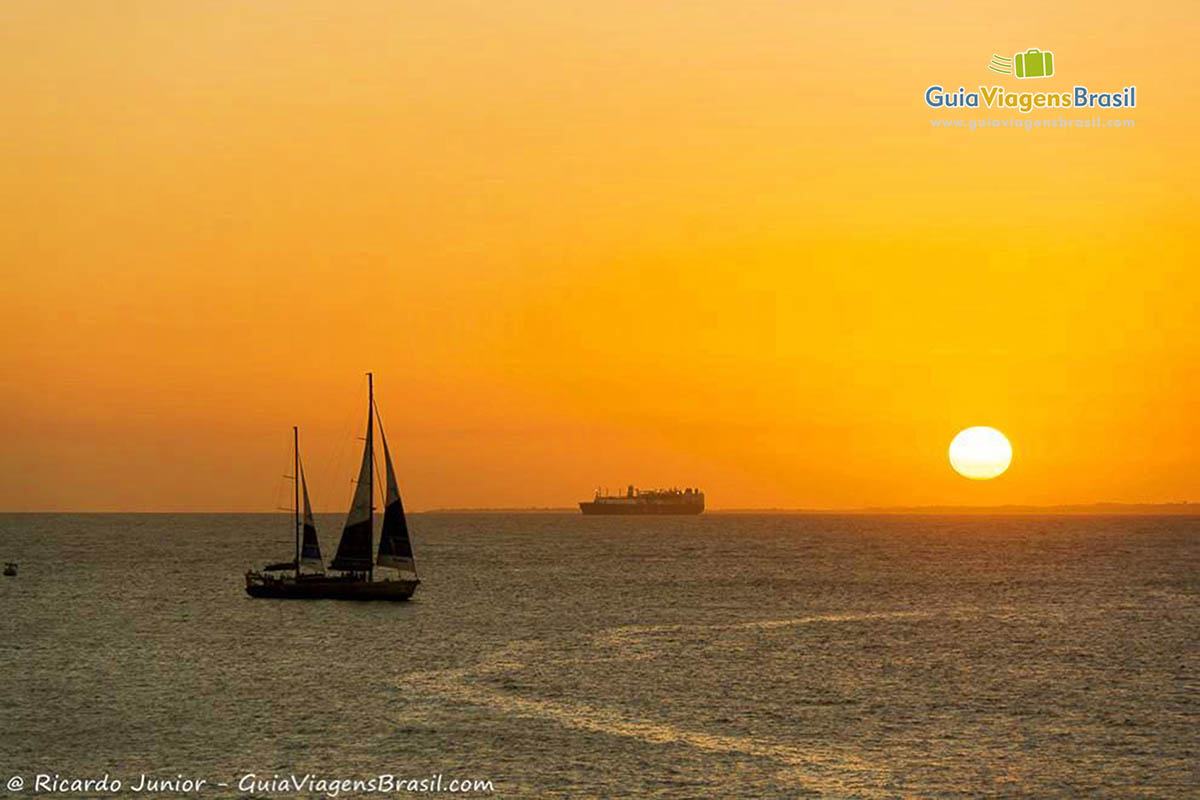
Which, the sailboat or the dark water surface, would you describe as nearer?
the dark water surface

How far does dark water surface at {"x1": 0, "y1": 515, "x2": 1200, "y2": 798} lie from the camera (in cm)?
5309

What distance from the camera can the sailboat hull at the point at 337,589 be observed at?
375 feet

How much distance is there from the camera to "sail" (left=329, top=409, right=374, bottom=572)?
113 meters

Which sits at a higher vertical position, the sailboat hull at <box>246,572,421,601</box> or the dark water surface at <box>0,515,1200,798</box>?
the sailboat hull at <box>246,572,421,601</box>

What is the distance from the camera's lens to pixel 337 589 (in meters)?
114

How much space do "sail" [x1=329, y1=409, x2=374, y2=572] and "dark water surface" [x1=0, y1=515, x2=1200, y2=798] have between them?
5027 millimetres

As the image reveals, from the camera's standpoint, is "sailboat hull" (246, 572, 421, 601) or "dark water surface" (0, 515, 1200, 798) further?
"sailboat hull" (246, 572, 421, 601)

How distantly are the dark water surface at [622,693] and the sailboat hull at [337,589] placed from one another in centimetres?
178

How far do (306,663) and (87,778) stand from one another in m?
30.1

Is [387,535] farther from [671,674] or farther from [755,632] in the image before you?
[671,674]

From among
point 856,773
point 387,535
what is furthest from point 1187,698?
point 387,535

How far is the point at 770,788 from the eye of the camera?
50219 millimetres

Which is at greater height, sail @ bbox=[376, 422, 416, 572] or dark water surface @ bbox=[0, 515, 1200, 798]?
sail @ bbox=[376, 422, 416, 572]

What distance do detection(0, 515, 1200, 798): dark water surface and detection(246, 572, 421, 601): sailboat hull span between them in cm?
178
